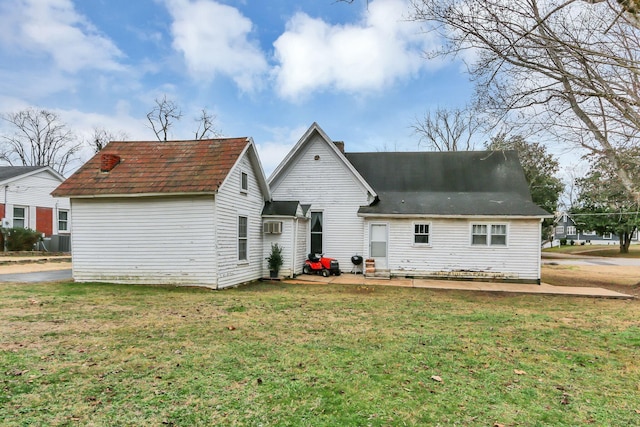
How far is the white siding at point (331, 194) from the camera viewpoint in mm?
16219

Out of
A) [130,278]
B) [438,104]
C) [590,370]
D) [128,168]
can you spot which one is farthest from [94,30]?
[438,104]

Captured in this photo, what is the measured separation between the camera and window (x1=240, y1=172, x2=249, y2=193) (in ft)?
41.6

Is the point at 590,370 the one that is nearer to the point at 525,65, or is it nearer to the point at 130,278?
the point at 525,65

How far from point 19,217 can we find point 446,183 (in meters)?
26.3

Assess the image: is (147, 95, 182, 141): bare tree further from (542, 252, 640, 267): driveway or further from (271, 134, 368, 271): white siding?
(542, 252, 640, 267): driveway

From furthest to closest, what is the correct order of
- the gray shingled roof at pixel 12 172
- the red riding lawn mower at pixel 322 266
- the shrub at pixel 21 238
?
1. the gray shingled roof at pixel 12 172
2. the shrub at pixel 21 238
3. the red riding lawn mower at pixel 322 266

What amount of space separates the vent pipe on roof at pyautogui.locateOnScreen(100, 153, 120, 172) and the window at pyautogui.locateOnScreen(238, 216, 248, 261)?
4.71 meters

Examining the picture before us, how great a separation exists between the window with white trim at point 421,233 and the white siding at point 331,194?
2.34 m

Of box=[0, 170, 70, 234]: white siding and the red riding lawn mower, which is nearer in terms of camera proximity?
the red riding lawn mower

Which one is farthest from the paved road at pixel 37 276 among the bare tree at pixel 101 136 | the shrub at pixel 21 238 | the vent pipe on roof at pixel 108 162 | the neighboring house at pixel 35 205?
the bare tree at pixel 101 136

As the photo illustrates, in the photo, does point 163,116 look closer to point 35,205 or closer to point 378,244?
point 35,205

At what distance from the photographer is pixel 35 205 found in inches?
941

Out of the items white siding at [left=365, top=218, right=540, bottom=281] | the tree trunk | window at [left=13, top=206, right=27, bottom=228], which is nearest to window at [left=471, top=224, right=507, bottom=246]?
white siding at [left=365, top=218, right=540, bottom=281]

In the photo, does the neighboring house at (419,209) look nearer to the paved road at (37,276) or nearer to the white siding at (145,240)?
the white siding at (145,240)
